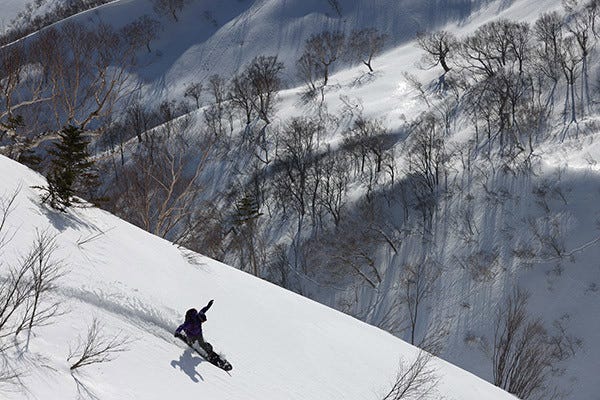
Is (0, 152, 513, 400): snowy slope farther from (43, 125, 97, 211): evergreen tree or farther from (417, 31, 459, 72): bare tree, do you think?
(417, 31, 459, 72): bare tree

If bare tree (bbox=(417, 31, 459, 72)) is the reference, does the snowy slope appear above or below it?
below

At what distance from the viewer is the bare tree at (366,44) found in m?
77.6

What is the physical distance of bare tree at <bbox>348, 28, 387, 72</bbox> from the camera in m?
77.6

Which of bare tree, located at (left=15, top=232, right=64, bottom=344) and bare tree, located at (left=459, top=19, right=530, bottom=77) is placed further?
bare tree, located at (left=459, top=19, right=530, bottom=77)

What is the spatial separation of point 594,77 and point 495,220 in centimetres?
2084

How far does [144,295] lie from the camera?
12.0 meters

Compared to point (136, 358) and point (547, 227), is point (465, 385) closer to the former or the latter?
point (136, 358)

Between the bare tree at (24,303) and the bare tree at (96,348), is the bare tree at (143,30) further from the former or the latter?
the bare tree at (96,348)

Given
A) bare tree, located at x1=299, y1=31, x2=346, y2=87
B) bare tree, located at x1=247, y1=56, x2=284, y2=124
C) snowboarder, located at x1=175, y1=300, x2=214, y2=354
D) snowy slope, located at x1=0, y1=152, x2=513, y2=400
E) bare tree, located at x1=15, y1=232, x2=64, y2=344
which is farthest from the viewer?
bare tree, located at x1=299, y1=31, x2=346, y2=87

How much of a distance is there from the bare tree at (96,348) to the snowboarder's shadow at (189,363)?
1.13m

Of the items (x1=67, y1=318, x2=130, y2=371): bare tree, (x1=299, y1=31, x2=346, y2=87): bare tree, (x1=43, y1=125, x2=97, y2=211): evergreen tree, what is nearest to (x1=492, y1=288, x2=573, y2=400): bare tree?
(x1=43, y1=125, x2=97, y2=211): evergreen tree

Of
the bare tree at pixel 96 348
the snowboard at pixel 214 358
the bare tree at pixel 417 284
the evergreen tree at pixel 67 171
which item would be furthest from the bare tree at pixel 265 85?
the bare tree at pixel 96 348

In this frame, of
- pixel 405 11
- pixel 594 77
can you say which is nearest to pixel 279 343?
pixel 594 77

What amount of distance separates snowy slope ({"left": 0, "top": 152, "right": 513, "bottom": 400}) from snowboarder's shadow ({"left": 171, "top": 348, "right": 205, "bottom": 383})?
29mm
